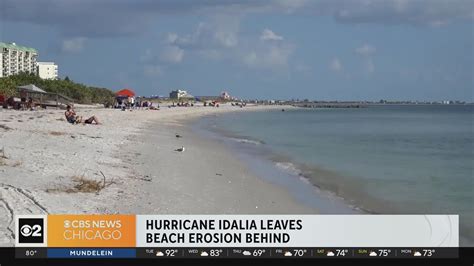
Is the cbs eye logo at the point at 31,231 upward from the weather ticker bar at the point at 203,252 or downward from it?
upward

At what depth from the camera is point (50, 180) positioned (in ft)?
27.4

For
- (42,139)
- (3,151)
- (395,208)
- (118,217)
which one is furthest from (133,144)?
(118,217)

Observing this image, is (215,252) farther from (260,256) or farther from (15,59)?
(15,59)

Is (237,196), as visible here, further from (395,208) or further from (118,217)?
(118,217)

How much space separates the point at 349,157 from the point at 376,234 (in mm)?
15368

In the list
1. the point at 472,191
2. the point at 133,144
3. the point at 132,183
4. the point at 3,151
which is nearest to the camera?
the point at 132,183

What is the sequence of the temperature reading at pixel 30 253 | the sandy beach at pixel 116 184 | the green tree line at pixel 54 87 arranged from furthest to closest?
the green tree line at pixel 54 87
the sandy beach at pixel 116 184
the temperature reading at pixel 30 253

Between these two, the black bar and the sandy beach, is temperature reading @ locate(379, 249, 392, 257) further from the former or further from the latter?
the sandy beach

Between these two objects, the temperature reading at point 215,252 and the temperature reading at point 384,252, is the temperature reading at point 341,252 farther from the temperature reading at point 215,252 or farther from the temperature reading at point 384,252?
the temperature reading at point 215,252

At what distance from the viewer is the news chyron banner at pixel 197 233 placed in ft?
13.4

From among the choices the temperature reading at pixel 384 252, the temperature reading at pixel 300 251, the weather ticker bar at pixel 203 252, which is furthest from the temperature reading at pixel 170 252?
the temperature reading at pixel 384 252

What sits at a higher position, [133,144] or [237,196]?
[133,144]

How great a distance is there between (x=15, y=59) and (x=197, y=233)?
106717 mm

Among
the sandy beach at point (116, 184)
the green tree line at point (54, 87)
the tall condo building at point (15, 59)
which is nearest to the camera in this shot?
the sandy beach at point (116, 184)
